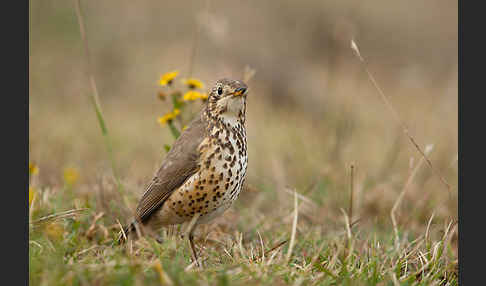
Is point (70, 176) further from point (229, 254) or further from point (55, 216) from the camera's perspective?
point (229, 254)

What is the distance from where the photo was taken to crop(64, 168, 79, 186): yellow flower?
18.1 ft

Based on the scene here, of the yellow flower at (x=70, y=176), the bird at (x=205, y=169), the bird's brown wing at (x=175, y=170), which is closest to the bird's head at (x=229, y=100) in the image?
the bird at (x=205, y=169)

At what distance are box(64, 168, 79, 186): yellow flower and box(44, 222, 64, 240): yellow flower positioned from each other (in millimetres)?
1236

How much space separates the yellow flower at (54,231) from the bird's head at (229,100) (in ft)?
4.62

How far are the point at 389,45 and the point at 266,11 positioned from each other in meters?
3.00

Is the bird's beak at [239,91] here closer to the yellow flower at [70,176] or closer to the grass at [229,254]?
the grass at [229,254]

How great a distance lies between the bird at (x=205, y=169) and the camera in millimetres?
3918

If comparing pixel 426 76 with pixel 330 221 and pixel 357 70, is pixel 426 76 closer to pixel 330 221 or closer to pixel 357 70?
pixel 357 70

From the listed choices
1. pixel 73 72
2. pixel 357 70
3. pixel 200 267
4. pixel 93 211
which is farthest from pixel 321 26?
pixel 200 267

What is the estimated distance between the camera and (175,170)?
407 cm

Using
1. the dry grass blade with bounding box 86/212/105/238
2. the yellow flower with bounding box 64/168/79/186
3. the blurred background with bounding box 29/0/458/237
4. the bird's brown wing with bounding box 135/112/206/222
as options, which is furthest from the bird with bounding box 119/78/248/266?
the yellow flower with bounding box 64/168/79/186

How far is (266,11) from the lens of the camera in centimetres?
1321

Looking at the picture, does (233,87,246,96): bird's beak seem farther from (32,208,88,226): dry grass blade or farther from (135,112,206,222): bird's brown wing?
(32,208,88,226): dry grass blade

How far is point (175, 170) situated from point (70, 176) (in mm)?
1958
